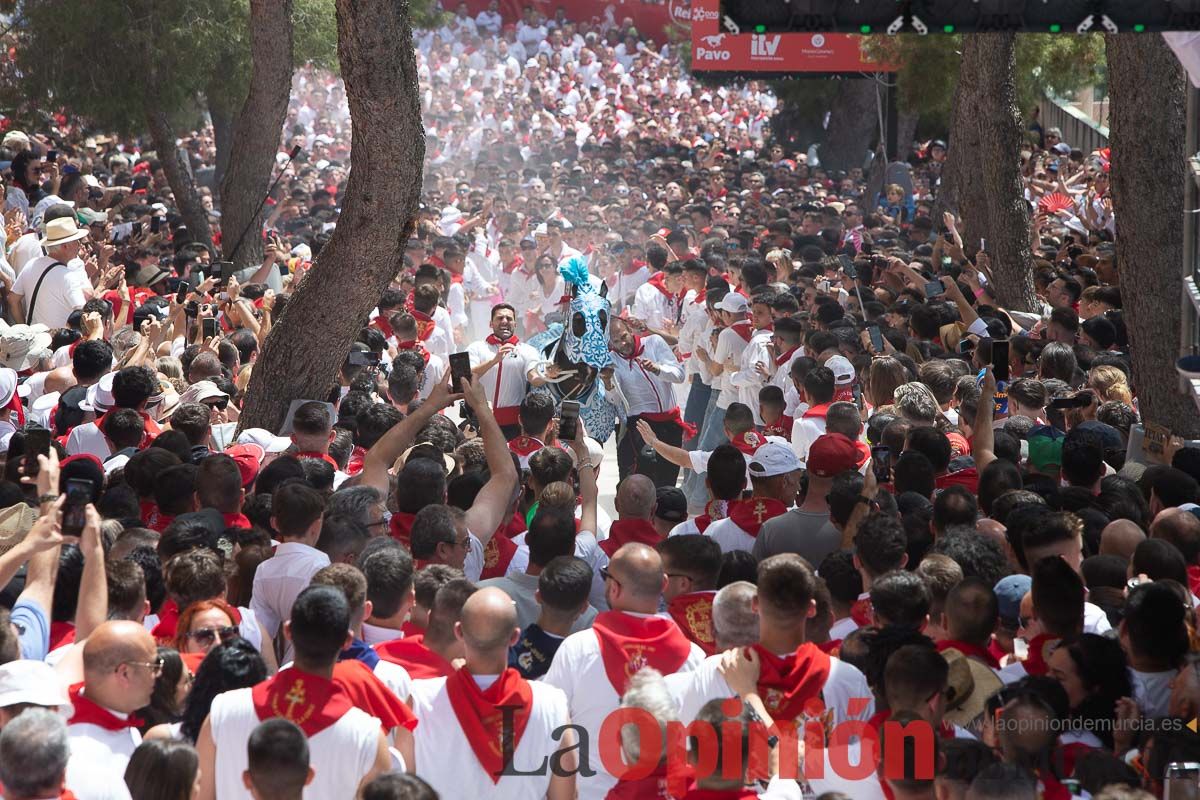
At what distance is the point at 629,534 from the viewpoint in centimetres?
698

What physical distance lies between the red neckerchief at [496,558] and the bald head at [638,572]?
164 cm

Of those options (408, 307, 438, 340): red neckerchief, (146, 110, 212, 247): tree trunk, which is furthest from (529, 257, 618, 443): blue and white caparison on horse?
(146, 110, 212, 247): tree trunk

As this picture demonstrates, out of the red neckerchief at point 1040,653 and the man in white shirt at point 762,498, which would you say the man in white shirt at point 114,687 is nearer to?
the red neckerchief at point 1040,653

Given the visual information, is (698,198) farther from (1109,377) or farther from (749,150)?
(1109,377)

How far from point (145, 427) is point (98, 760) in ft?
13.8

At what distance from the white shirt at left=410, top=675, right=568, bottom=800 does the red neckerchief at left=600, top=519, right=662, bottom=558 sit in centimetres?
222

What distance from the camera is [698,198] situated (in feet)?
78.4

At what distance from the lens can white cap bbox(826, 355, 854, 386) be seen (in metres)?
9.66

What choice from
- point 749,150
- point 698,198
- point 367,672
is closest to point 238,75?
point 698,198

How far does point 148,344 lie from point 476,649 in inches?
226

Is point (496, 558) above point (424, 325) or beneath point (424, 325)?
beneath

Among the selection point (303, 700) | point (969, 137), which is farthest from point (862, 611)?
point (969, 137)

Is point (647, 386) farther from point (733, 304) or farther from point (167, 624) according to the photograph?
point (167, 624)

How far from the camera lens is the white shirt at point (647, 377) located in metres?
10.7
